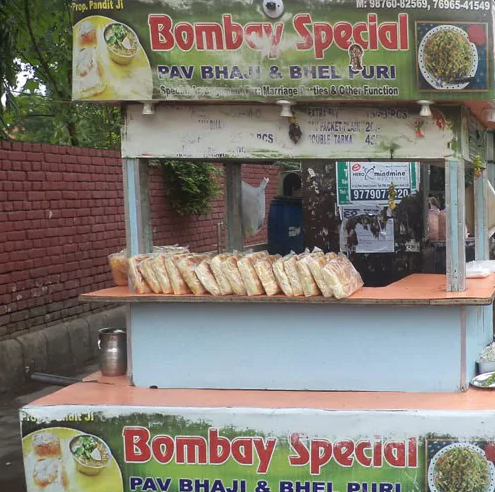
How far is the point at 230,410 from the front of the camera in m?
3.78

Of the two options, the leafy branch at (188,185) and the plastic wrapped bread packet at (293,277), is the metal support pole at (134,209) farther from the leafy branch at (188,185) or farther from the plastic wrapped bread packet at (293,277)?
the leafy branch at (188,185)

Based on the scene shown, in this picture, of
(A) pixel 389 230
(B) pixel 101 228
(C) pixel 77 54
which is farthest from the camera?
(B) pixel 101 228

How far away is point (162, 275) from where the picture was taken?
4.08 m

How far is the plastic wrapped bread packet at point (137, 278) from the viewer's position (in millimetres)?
4086

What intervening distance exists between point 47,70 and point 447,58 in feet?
20.9

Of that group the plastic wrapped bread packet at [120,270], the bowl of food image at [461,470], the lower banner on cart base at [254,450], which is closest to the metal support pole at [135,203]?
the plastic wrapped bread packet at [120,270]

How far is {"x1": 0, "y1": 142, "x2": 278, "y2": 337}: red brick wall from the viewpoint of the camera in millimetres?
7172

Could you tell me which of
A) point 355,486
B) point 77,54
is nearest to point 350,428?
point 355,486

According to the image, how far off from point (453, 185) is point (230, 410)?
1714mm

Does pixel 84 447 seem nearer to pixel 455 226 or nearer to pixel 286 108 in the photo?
pixel 286 108

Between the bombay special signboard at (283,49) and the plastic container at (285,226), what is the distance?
5.41 metres

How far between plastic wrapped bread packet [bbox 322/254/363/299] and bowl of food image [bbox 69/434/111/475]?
1505mm

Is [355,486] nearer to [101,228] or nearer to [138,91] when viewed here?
[138,91]

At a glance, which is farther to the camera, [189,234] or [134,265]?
[189,234]
